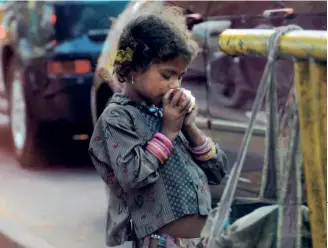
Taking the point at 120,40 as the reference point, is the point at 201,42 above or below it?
below

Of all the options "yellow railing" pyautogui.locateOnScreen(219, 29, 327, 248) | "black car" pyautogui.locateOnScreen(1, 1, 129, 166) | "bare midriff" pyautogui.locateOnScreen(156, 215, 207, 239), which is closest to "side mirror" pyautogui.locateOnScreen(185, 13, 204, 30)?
"black car" pyautogui.locateOnScreen(1, 1, 129, 166)

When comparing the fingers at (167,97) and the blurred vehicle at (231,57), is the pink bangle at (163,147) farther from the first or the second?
the blurred vehicle at (231,57)

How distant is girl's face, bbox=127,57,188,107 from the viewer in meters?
2.64

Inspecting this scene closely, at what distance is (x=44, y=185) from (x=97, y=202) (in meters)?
0.78

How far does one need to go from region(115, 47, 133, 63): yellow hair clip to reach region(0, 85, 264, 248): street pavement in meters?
1.25

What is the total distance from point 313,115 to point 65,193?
161 inches

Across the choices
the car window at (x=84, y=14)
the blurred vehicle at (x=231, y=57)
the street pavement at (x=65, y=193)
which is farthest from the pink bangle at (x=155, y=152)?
the car window at (x=84, y=14)

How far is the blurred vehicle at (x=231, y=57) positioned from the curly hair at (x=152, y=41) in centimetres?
133

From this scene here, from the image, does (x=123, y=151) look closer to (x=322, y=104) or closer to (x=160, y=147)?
(x=160, y=147)

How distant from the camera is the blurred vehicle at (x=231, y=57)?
4133mm

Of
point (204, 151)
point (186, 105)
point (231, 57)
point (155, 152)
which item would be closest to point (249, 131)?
point (204, 151)

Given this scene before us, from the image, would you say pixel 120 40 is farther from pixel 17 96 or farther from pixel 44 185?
pixel 17 96

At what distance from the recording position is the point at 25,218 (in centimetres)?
588

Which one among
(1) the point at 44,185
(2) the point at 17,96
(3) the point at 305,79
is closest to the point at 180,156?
(3) the point at 305,79
